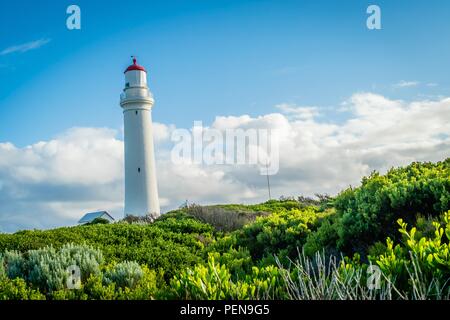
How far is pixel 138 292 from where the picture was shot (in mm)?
5570

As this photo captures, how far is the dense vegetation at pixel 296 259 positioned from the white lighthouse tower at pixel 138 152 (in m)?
19.4

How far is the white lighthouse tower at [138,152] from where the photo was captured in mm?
30109

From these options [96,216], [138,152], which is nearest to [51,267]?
[138,152]

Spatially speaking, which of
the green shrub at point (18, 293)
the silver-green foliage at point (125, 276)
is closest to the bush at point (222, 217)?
the silver-green foliage at point (125, 276)

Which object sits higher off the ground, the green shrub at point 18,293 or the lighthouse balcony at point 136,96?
the lighthouse balcony at point 136,96

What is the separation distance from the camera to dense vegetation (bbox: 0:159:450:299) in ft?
14.2

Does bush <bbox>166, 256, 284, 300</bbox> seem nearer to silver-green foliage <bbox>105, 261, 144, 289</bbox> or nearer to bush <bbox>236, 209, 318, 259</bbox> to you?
silver-green foliage <bbox>105, 261, 144, 289</bbox>

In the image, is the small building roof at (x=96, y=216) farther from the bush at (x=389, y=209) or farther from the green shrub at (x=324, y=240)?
the bush at (x=389, y=209)

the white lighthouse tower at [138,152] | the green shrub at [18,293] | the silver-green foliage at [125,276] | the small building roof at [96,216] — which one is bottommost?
the green shrub at [18,293]

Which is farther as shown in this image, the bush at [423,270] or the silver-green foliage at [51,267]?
the silver-green foliage at [51,267]

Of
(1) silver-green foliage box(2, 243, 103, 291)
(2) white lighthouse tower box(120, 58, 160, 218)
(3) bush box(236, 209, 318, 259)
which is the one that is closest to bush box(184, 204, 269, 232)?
(3) bush box(236, 209, 318, 259)

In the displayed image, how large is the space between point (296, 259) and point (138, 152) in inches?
1012
